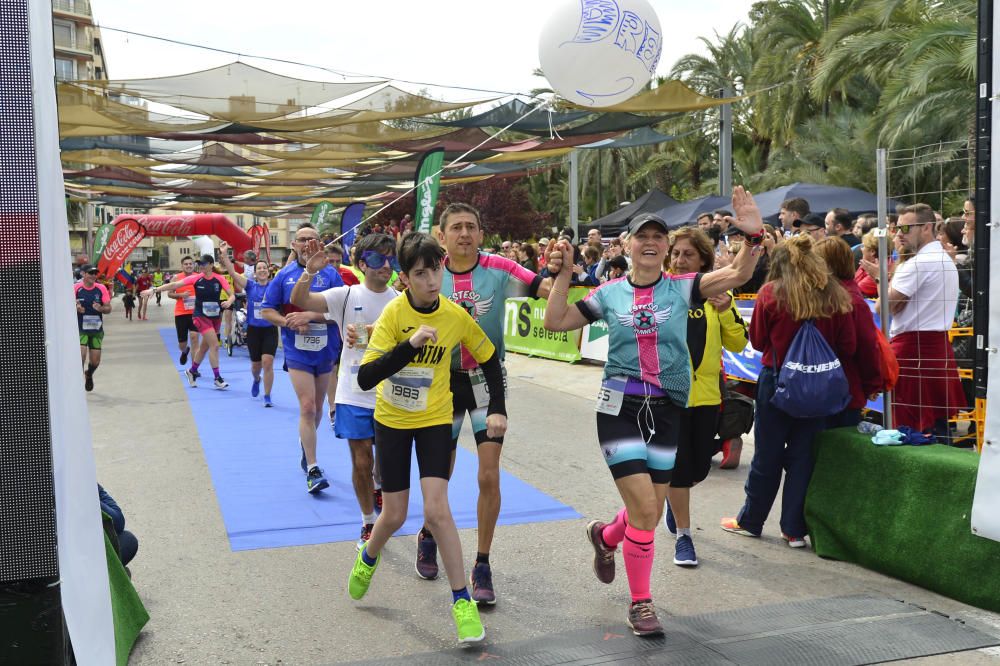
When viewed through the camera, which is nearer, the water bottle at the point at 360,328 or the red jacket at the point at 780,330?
the red jacket at the point at 780,330

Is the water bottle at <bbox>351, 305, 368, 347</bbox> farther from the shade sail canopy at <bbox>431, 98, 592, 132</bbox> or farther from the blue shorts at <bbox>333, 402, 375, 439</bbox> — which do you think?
the shade sail canopy at <bbox>431, 98, 592, 132</bbox>

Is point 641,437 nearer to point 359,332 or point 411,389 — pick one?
Answer: point 411,389

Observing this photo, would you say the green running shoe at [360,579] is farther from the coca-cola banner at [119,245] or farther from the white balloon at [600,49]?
the coca-cola banner at [119,245]

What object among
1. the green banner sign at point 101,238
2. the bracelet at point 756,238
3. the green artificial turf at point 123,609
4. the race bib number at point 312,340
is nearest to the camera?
the green artificial turf at point 123,609

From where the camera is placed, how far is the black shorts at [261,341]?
11.9 meters

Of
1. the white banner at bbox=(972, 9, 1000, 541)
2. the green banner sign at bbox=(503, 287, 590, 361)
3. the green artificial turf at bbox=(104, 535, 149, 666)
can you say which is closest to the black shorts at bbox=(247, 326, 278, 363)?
the green banner sign at bbox=(503, 287, 590, 361)

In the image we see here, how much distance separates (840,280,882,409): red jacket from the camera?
5.58m

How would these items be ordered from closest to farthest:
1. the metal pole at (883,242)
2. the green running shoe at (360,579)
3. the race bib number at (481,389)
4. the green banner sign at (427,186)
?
the green running shoe at (360,579), the race bib number at (481,389), the metal pole at (883,242), the green banner sign at (427,186)

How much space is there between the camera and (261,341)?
12.2m

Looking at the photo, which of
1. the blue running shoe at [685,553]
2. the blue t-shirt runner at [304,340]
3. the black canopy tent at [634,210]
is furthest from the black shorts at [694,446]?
the black canopy tent at [634,210]

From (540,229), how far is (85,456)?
149ft

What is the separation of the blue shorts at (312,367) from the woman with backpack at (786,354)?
3391 mm

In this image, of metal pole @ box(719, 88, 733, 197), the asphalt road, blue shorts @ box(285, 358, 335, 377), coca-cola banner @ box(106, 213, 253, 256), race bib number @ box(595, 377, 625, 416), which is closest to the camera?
the asphalt road

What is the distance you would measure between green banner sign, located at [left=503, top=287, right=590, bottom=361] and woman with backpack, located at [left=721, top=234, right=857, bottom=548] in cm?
889
